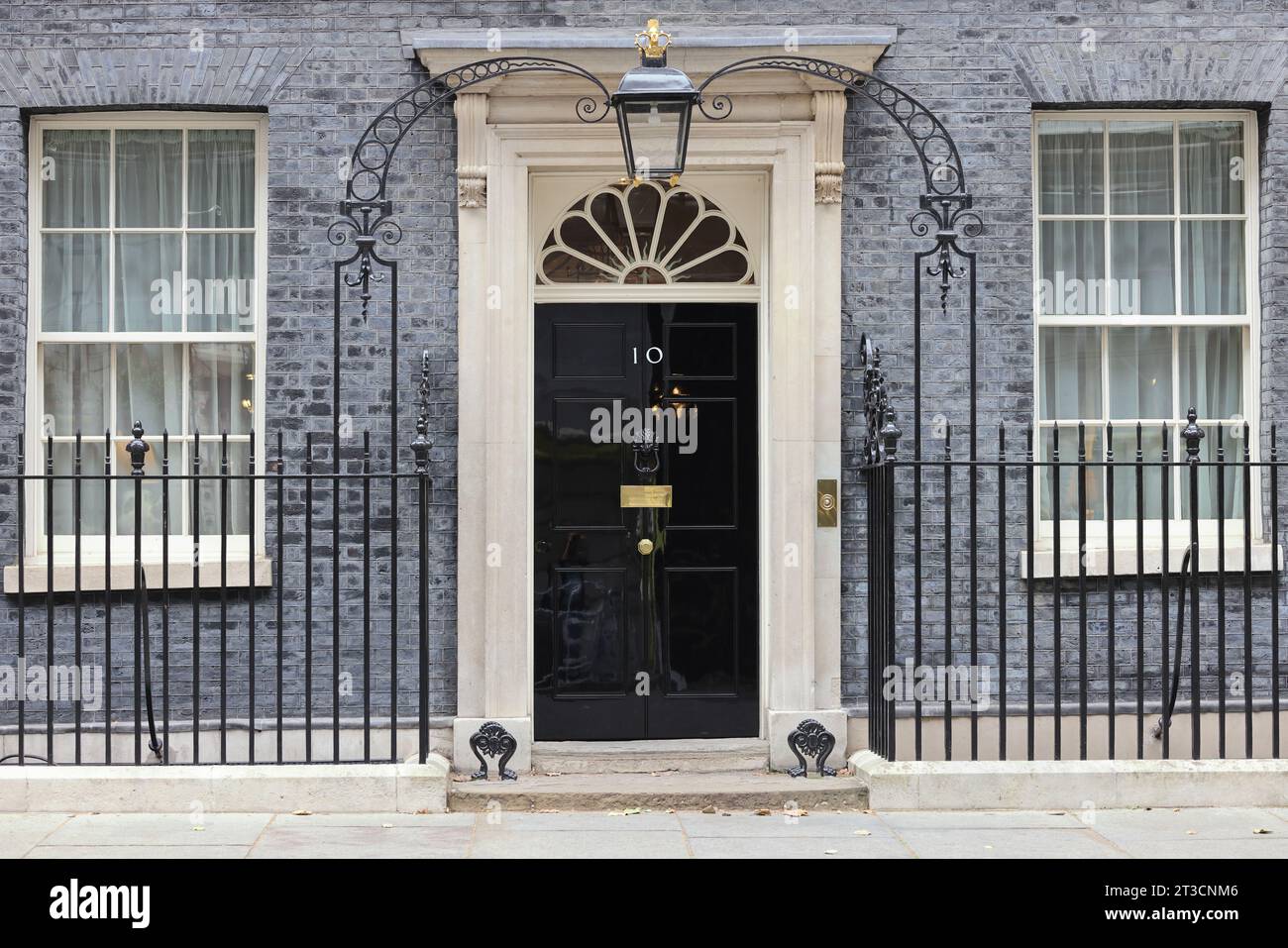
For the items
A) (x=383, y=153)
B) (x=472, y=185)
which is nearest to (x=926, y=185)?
(x=472, y=185)

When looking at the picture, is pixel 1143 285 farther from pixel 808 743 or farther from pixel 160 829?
pixel 160 829

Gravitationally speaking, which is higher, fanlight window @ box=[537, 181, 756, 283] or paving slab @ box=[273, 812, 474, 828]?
fanlight window @ box=[537, 181, 756, 283]

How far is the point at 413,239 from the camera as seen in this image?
24.6ft

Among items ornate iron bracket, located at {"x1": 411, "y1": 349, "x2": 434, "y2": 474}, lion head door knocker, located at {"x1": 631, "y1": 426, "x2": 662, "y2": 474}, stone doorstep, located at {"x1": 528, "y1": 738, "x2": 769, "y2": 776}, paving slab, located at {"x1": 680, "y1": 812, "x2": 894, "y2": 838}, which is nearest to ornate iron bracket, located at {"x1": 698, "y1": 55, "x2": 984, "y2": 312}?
lion head door knocker, located at {"x1": 631, "y1": 426, "x2": 662, "y2": 474}

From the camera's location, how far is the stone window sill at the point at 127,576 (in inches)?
288

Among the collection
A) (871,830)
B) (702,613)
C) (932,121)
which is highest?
(932,121)

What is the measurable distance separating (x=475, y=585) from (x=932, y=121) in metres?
3.35

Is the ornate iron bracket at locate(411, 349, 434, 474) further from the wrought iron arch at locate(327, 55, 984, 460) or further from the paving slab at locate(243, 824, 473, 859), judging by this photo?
the paving slab at locate(243, 824, 473, 859)

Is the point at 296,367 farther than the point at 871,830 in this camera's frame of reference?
Yes

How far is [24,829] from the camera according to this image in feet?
20.1

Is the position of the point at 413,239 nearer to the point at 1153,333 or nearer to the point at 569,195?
the point at 569,195

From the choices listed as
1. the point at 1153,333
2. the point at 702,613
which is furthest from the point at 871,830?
the point at 1153,333

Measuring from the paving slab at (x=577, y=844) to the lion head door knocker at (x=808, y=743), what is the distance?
1052mm

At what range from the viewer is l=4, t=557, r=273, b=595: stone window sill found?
7320mm
